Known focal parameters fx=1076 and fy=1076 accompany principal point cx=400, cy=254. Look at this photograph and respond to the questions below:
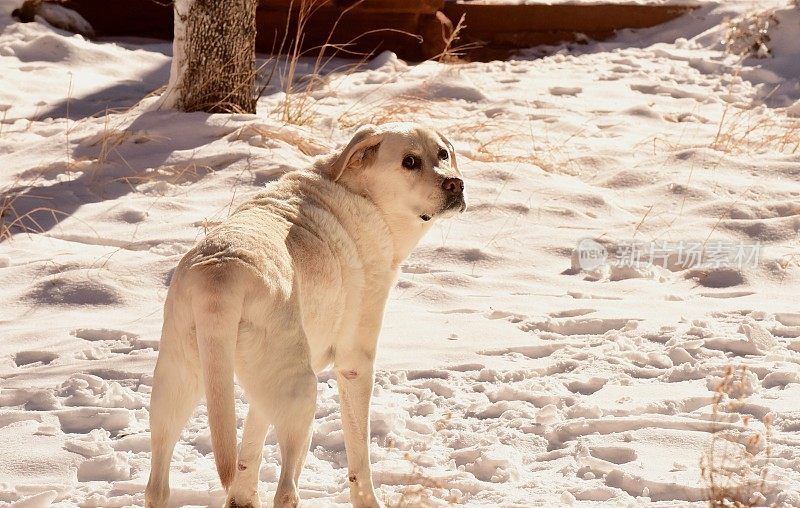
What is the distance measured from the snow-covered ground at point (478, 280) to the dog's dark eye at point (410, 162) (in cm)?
109

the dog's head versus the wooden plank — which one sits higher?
the dog's head

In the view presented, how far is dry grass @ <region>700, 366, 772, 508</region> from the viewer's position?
3.39m

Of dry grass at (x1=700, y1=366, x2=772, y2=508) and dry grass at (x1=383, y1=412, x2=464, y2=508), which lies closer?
dry grass at (x1=700, y1=366, x2=772, y2=508)

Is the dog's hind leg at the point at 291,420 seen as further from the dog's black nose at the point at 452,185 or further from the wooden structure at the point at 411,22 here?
the wooden structure at the point at 411,22

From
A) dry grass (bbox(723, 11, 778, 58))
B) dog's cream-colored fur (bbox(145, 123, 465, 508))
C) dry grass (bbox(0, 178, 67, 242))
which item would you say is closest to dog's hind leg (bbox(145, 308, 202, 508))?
dog's cream-colored fur (bbox(145, 123, 465, 508))

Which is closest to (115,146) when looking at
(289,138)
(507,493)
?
(289,138)

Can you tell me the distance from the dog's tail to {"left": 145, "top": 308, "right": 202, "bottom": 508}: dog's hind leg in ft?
0.41

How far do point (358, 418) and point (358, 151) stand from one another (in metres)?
0.92

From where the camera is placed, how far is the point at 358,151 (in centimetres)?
374

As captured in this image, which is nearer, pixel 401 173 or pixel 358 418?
pixel 358 418

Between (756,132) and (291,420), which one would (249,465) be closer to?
(291,420)

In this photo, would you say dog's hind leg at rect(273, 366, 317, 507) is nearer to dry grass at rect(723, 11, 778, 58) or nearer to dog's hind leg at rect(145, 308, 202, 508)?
dog's hind leg at rect(145, 308, 202, 508)

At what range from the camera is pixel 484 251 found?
6.35 metres

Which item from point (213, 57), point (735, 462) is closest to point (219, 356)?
point (735, 462)
